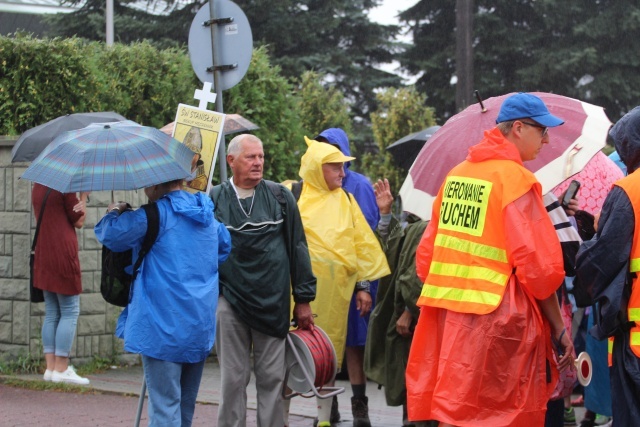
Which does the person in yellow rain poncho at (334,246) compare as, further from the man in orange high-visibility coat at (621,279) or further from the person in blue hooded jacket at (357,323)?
the man in orange high-visibility coat at (621,279)

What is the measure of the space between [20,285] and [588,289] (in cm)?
605

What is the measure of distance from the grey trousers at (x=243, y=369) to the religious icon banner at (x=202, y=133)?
2.63 ft

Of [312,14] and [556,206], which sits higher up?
[312,14]

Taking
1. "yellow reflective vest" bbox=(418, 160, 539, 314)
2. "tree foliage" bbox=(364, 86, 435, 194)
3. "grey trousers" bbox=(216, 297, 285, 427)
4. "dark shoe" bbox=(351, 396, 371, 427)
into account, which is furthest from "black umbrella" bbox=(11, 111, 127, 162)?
"tree foliage" bbox=(364, 86, 435, 194)

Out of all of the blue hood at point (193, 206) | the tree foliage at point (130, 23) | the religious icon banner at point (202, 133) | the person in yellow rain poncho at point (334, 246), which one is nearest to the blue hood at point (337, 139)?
the person in yellow rain poncho at point (334, 246)

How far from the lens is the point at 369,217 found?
7.93m

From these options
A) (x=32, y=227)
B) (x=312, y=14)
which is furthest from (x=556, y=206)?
(x=312, y=14)

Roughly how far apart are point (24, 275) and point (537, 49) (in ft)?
69.3

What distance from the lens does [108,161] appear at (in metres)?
5.10

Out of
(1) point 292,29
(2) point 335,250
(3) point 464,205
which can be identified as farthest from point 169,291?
(1) point 292,29

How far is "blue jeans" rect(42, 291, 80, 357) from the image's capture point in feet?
28.8

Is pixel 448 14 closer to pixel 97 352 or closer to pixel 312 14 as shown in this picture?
pixel 312 14

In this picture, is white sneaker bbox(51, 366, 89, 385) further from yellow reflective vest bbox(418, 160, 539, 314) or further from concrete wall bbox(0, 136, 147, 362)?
yellow reflective vest bbox(418, 160, 539, 314)

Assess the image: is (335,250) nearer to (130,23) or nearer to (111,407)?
(111,407)
